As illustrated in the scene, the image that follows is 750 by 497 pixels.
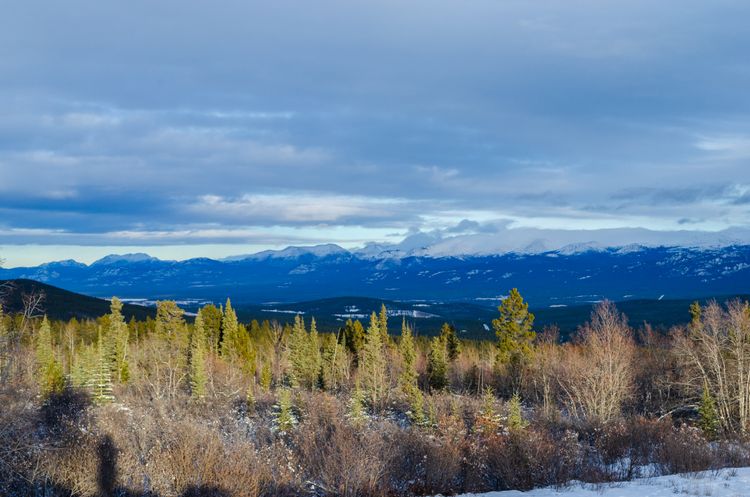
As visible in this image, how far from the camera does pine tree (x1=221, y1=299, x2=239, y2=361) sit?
7352 cm

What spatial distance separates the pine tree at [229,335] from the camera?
73.5 m

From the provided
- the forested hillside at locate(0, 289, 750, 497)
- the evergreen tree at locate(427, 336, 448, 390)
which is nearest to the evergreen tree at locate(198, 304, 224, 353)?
the forested hillside at locate(0, 289, 750, 497)

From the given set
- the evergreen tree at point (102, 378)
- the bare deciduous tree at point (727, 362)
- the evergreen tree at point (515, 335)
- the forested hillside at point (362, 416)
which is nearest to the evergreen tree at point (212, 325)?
the forested hillside at point (362, 416)

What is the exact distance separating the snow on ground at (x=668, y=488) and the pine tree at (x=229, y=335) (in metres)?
57.9

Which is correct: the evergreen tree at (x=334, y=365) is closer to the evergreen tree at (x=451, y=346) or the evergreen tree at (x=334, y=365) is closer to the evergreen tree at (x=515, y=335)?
the evergreen tree at (x=451, y=346)

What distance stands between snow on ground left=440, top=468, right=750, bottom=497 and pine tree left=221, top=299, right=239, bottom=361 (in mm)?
57939

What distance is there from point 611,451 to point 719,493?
7.02 m

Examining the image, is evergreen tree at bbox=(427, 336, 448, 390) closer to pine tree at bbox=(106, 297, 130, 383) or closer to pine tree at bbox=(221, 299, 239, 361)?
pine tree at bbox=(221, 299, 239, 361)

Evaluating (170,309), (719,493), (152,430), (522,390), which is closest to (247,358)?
(170,309)

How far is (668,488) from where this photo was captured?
53.5 feet

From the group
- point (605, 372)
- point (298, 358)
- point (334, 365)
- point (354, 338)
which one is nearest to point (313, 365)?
point (298, 358)

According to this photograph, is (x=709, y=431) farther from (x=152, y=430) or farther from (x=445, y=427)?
(x=152, y=430)

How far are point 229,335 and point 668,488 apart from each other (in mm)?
65282

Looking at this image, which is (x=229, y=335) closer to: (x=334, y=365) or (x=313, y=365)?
(x=313, y=365)
